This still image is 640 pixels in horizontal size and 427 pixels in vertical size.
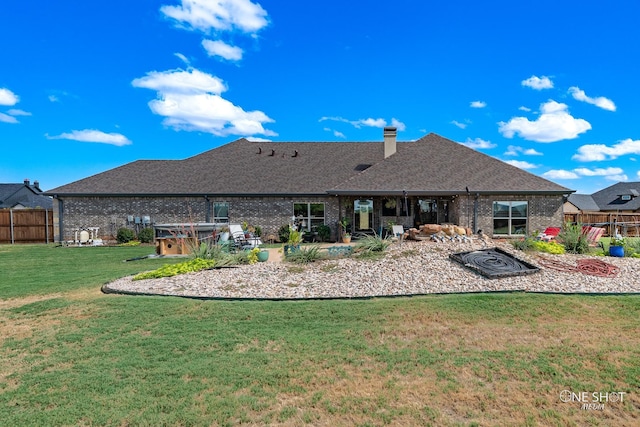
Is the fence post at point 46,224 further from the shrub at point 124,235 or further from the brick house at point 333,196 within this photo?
the shrub at point 124,235

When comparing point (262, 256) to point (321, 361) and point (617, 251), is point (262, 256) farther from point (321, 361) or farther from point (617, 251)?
point (617, 251)

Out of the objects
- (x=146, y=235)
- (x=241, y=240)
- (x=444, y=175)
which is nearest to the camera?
(x=241, y=240)

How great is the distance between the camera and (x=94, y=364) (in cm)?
385

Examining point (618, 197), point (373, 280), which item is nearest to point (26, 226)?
point (373, 280)

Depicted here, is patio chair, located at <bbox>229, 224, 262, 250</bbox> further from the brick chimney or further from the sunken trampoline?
the brick chimney

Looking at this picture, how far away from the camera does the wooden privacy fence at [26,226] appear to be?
18875 mm

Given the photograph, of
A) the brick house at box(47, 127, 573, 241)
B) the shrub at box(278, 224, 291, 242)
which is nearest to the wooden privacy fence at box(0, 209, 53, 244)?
the brick house at box(47, 127, 573, 241)

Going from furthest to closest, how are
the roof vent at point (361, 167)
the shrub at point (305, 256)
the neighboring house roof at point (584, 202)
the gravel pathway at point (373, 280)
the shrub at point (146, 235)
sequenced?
1. the neighboring house roof at point (584, 202)
2. the roof vent at point (361, 167)
3. the shrub at point (146, 235)
4. the shrub at point (305, 256)
5. the gravel pathway at point (373, 280)

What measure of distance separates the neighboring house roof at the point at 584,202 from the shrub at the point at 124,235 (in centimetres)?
4990

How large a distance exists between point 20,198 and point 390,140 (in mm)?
41511

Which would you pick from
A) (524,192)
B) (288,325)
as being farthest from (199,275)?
(524,192)

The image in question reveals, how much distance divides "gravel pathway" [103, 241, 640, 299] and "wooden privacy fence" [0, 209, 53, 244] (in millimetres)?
15176

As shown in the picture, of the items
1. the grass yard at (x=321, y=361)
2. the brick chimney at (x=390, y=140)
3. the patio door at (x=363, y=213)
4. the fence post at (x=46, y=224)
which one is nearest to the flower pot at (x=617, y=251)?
the grass yard at (x=321, y=361)

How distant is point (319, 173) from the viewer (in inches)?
791
